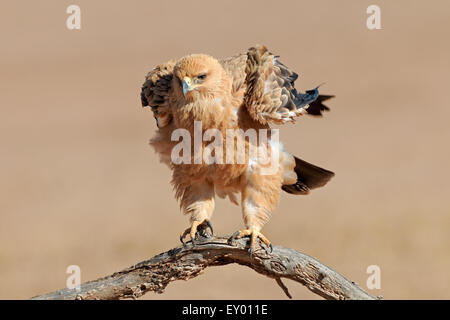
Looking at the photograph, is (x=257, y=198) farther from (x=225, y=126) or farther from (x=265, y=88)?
(x=265, y=88)

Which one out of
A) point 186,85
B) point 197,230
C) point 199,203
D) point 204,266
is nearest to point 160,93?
point 186,85

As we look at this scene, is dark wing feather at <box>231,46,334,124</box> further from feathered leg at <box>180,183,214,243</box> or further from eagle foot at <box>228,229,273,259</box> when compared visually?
eagle foot at <box>228,229,273,259</box>

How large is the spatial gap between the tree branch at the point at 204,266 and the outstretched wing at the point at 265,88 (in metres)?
1.40

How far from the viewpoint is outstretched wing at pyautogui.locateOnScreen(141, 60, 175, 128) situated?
8.83 meters

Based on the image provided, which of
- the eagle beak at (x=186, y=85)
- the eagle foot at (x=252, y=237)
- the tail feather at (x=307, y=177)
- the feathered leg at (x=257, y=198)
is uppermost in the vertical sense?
the eagle beak at (x=186, y=85)

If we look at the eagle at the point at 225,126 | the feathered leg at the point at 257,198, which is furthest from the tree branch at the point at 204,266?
the feathered leg at the point at 257,198

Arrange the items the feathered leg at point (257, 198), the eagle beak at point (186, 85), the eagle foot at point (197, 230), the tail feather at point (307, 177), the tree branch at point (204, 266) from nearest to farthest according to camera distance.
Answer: the tree branch at point (204, 266)
the eagle beak at point (186, 85)
the eagle foot at point (197, 230)
the feathered leg at point (257, 198)
the tail feather at point (307, 177)

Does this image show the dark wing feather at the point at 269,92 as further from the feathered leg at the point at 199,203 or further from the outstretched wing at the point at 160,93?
the feathered leg at the point at 199,203

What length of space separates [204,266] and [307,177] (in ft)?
7.08

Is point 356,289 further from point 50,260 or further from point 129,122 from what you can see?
point 129,122

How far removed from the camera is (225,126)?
846 cm

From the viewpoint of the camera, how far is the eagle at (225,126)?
8.42 metres

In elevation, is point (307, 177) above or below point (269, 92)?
below
